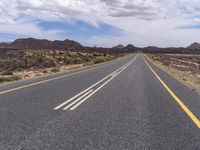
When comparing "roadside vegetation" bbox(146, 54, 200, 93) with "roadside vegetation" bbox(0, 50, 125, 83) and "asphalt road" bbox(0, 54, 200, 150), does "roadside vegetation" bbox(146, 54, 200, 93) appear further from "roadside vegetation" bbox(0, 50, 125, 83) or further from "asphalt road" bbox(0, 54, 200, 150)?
"roadside vegetation" bbox(0, 50, 125, 83)

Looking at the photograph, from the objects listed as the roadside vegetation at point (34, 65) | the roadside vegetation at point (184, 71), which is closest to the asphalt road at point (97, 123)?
the roadside vegetation at point (184, 71)

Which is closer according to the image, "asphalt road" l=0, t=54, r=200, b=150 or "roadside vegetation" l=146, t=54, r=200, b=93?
"asphalt road" l=0, t=54, r=200, b=150

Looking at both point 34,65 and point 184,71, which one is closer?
point 184,71

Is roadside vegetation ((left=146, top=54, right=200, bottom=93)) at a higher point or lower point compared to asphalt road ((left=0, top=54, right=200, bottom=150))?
lower

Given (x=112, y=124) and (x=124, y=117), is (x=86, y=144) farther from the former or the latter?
(x=124, y=117)

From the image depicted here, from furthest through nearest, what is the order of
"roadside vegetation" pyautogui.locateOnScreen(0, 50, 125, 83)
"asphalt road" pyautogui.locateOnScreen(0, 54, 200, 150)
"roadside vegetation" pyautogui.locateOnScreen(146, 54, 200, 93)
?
"roadside vegetation" pyautogui.locateOnScreen(0, 50, 125, 83), "roadside vegetation" pyautogui.locateOnScreen(146, 54, 200, 93), "asphalt road" pyautogui.locateOnScreen(0, 54, 200, 150)

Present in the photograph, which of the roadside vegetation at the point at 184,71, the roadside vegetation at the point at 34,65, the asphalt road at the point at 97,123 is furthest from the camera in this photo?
the roadside vegetation at the point at 34,65

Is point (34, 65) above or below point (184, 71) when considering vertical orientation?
below

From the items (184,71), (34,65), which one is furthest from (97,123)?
(34,65)

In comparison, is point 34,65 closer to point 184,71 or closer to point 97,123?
point 184,71

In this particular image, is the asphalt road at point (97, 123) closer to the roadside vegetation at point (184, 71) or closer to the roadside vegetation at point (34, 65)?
the roadside vegetation at point (184, 71)

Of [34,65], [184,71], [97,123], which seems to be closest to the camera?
[97,123]

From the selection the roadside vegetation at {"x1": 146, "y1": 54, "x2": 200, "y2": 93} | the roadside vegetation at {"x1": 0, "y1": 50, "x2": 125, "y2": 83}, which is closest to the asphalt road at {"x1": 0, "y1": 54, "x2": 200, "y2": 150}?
the roadside vegetation at {"x1": 146, "y1": 54, "x2": 200, "y2": 93}

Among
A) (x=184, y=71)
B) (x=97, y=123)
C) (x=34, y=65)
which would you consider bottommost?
(x=34, y=65)
